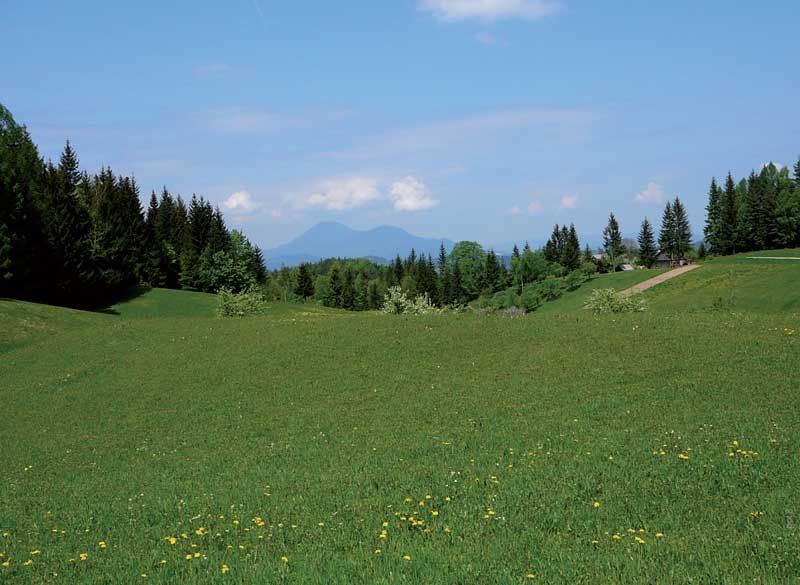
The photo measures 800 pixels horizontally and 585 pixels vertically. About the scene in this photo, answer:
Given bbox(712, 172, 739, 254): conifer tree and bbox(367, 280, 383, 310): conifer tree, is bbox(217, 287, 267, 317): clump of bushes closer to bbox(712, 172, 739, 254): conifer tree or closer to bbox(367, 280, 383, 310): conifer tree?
bbox(367, 280, 383, 310): conifer tree

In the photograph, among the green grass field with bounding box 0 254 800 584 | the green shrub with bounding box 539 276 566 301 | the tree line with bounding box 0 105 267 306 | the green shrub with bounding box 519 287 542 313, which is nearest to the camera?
the green grass field with bounding box 0 254 800 584

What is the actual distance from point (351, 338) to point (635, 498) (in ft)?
62.7

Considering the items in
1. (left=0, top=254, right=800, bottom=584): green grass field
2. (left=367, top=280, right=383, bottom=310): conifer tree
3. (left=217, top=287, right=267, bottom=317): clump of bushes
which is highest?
(left=367, top=280, right=383, bottom=310): conifer tree

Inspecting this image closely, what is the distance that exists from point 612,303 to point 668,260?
Result: 399 ft

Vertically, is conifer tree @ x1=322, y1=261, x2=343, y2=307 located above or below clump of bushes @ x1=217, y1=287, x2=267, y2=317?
above

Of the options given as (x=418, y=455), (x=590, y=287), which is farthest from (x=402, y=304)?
(x=590, y=287)

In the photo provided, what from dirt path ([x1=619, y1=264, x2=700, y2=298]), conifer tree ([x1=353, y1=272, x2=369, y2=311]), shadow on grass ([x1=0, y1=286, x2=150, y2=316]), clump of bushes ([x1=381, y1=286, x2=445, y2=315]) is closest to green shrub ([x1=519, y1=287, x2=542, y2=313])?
dirt path ([x1=619, y1=264, x2=700, y2=298])

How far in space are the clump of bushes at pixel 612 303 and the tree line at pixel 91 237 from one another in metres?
48.1

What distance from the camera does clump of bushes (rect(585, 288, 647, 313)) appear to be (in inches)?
1351

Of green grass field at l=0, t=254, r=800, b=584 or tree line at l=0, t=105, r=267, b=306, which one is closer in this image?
green grass field at l=0, t=254, r=800, b=584

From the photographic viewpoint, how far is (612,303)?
114 ft

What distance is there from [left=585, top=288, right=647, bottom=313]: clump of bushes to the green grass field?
804 cm

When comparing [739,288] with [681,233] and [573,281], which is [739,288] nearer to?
[573,281]

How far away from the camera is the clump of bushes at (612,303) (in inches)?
1351
